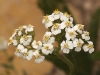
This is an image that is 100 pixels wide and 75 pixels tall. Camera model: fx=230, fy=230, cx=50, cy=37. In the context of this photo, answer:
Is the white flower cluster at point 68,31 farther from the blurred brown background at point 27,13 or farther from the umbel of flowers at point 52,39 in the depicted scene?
the blurred brown background at point 27,13

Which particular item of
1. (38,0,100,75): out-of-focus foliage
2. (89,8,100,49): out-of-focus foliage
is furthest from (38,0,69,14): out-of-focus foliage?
(89,8,100,49): out-of-focus foliage

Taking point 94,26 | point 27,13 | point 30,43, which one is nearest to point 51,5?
point 94,26

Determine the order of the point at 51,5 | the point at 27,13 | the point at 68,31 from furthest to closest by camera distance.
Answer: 1. the point at 27,13
2. the point at 51,5
3. the point at 68,31

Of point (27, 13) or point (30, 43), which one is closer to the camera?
point (30, 43)

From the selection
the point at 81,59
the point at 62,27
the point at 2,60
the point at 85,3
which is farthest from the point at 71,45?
the point at 85,3

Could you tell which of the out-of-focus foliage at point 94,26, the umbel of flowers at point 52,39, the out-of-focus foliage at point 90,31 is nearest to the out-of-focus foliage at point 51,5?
the out-of-focus foliage at point 90,31

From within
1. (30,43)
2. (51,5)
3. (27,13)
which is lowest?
(30,43)

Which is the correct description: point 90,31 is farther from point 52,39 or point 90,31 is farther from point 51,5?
point 52,39

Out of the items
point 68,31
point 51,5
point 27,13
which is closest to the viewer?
point 68,31

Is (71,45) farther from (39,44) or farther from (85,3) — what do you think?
(85,3)
